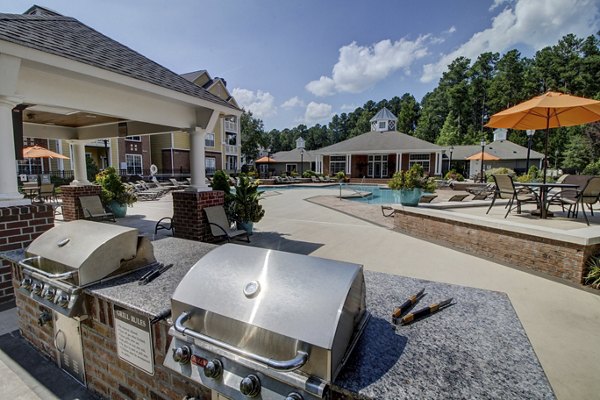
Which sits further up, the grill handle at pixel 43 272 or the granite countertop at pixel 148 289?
the grill handle at pixel 43 272

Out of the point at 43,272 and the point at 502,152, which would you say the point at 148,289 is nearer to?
the point at 43,272

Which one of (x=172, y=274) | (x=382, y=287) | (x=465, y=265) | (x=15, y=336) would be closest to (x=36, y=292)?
(x=172, y=274)

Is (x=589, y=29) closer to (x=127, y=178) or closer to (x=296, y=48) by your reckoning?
(x=296, y=48)

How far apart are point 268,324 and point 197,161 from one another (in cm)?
564

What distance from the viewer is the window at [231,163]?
3946 cm

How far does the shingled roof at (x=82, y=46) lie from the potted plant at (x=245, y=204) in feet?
6.33

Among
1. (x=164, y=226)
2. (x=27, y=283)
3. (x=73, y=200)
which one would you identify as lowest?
(x=164, y=226)

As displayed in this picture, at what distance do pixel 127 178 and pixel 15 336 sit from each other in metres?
26.1

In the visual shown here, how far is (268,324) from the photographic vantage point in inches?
43.4

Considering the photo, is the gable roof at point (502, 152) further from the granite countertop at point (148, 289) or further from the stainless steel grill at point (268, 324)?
the stainless steel grill at point (268, 324)

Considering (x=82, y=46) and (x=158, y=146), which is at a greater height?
(x=158, y=146)

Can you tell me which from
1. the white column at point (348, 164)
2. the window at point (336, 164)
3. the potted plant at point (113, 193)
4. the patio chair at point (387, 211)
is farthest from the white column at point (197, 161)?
the window at point (336, 164)

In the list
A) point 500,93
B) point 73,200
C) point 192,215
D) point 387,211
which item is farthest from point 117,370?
point 500,93

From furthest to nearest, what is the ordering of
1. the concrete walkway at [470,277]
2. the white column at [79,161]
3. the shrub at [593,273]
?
the white column at [79,161] < the shrub at [593,273] < the concrete walkway at [470,277]
